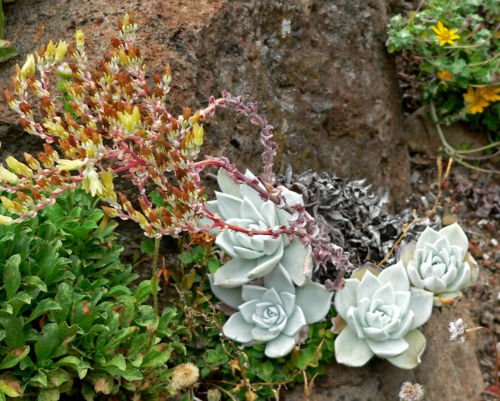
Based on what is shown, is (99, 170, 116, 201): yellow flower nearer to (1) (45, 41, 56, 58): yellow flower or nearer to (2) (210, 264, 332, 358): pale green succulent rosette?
(1) (45, 41, 56, 58): yellow flower

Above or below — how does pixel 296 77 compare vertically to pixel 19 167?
below

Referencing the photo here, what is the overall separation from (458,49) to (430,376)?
1741mm

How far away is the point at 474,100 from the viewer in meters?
3.82

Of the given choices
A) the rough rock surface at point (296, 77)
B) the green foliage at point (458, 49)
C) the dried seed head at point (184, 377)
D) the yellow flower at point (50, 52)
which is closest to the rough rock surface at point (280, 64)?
the rough rock surface at point (296, 77)

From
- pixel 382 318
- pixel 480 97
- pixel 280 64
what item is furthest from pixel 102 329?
pixel 480 97

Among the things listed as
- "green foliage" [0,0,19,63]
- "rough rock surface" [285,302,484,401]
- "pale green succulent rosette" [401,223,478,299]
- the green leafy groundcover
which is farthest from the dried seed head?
"green foliage" [0,0,19,63]

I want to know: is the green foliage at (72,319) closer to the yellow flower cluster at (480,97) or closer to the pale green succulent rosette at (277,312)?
the pale green succulent rosette at (277,312)

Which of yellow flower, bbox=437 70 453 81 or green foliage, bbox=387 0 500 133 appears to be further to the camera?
yellow flower, bbox=437 70 453 81

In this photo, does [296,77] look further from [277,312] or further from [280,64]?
[277,312]

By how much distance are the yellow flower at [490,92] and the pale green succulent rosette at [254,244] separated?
5.29 ft

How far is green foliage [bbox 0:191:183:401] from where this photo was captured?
2.14m

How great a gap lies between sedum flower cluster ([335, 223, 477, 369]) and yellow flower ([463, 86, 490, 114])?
4.25ft

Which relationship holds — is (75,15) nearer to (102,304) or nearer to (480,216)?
(102,304)

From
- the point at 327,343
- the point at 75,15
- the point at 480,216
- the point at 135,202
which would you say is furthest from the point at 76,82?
the point at 480,216
